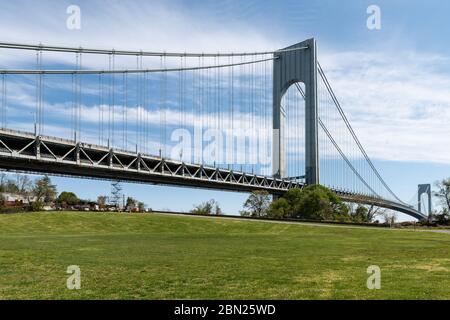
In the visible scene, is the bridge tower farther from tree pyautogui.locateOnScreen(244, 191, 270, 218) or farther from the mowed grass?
the mowed grass

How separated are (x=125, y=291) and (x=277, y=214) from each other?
73.2 m

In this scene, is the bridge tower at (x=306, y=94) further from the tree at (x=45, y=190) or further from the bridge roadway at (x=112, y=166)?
the tree at (x=45, y=190)

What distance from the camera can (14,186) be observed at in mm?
115688

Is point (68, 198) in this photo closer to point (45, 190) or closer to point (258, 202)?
point (45, 190)

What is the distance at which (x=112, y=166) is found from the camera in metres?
69.0

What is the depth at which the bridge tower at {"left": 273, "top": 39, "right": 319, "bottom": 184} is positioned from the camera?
313 ft

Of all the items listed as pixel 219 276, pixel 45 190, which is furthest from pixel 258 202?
pixel 219 276

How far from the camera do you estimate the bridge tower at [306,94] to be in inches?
3757

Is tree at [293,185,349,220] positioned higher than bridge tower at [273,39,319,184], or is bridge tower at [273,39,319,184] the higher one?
bridge tower at [273,39,319,184]

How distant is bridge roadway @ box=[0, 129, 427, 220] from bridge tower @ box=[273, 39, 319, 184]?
494 centimetres

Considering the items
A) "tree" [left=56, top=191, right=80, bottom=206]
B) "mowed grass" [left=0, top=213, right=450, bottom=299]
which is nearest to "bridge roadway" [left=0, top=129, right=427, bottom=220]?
"tree" [left=56, top=191, right=80, bottom=206]

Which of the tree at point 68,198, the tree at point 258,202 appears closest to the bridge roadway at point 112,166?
the tree at point 258,202
